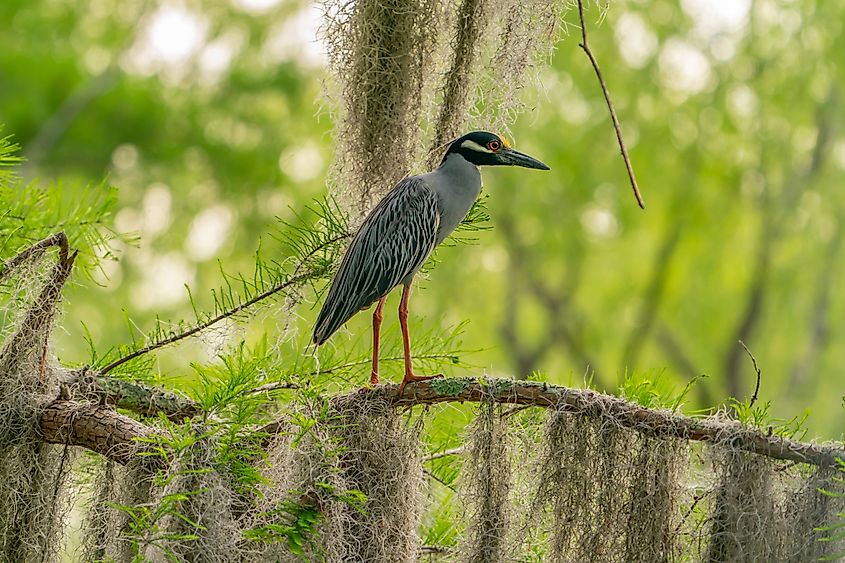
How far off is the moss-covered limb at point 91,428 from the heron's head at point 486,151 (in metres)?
0.84

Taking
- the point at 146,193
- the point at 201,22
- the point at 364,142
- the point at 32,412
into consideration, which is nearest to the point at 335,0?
the point at 364,142

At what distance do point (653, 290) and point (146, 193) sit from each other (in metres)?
4.66

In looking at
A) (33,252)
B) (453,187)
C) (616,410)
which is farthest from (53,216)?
(616,410)

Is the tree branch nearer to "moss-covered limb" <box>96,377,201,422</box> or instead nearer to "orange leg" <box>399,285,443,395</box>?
"moss-covered limb" <box>96,377,201,422</box>

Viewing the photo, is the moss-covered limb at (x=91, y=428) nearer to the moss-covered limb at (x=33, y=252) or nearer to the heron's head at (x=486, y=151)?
the moss-covered limb at (x=33, y=252)

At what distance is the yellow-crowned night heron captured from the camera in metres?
2.11

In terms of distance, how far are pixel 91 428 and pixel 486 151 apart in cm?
95

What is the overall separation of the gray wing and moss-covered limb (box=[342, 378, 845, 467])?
422 mm

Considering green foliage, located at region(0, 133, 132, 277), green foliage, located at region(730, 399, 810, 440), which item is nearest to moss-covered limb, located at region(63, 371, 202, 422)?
green foliage, located at region(0, 133, 132, 277)

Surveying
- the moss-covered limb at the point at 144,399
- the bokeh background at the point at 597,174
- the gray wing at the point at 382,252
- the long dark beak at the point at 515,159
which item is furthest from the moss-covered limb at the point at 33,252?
the bokeh background at the point at 597,174

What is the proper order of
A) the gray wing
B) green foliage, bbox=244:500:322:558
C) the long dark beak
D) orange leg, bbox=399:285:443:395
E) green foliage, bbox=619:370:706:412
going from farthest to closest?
the long dark beak, the gray wing, orange leg, bbox=399:285:443:395, green foliage, bbox=619:370:706:412, green foliage, bbox=244:500:322:558

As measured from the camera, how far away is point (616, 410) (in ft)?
5.22

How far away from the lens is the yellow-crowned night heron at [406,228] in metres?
2.11

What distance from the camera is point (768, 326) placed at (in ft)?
32.6
